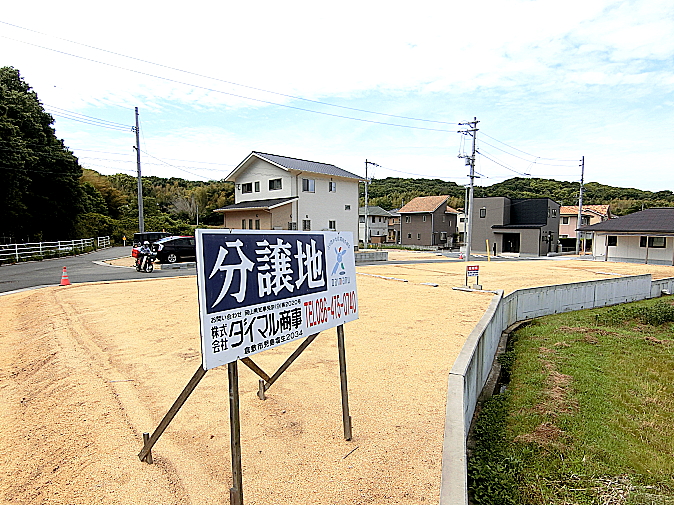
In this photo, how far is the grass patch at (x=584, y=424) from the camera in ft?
11.4

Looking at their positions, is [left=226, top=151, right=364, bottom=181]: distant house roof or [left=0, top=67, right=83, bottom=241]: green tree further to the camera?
[left=226, top=151, right=364, bottom=181]: distant house roof

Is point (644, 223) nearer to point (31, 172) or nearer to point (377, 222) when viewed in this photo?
point (377, 222)

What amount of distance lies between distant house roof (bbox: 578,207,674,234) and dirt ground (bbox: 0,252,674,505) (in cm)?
2426

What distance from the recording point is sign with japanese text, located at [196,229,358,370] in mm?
2268

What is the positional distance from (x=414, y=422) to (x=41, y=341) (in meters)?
5.64

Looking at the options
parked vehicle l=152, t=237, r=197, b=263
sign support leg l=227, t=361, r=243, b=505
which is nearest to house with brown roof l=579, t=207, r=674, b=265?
parked vehicle l=152, t=237, r=197, b=263

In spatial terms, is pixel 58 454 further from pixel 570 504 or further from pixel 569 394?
pixel 569 394

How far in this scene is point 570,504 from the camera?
3.23 metres

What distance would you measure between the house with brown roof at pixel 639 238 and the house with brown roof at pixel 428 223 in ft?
52.9

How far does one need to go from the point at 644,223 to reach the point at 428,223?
64.2 ft

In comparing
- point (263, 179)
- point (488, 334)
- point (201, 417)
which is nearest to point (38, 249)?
point (263, 179)

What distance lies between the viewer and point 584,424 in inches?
183

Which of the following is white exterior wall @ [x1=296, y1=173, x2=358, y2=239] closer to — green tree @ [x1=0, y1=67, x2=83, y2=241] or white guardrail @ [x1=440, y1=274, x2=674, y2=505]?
green tree @ [x1=0, y1=67, x2=83, y2=241]

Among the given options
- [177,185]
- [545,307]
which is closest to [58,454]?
[545,307]
